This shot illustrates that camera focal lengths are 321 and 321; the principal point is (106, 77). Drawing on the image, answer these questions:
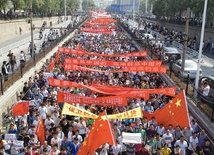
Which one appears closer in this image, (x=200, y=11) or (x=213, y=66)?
(x=213, y=66)

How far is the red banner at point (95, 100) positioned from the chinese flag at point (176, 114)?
1.30m

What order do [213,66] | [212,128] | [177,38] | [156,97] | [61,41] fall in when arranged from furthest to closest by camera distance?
[177,38] < [61,41] < [213,66] < [156,97] < [212,128]

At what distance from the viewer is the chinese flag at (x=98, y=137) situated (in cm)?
790

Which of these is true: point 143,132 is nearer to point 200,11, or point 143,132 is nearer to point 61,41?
point 61,41

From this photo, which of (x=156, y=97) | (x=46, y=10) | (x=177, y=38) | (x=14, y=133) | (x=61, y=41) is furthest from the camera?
(x=46, y=10)

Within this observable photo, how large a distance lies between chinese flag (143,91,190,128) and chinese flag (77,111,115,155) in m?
2.76

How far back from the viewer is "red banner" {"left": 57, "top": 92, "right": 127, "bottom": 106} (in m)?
11.3

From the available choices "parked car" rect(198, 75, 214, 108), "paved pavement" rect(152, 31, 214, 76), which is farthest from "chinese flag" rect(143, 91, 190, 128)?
"paved pavement" rect(152, 31, 214, 76)

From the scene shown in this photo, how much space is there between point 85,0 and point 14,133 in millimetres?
172413

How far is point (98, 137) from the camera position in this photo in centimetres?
796

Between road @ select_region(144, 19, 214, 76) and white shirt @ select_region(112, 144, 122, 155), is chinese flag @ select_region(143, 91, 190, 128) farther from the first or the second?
road @ select_region(144, 19, 214, 76)

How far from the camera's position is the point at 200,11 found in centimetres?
3778

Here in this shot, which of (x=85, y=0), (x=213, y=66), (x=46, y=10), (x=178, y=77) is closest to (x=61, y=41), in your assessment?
(x=213, y=66)

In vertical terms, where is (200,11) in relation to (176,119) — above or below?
above
